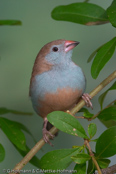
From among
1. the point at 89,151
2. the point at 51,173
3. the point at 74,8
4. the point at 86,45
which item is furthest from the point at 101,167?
the point at 86,45

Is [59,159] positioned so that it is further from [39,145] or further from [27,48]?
[27,48]

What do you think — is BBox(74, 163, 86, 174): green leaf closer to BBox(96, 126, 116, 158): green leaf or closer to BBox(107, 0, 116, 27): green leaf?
BBox(96, 126, 116, 158): green leaf

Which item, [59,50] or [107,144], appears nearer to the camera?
[107,144]

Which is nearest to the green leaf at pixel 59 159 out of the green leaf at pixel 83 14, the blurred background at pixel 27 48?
the green leaf at pixel 83 14

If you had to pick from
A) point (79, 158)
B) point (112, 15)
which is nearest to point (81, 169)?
point (79, 158)

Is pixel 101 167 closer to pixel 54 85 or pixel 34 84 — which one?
pixel 54 85

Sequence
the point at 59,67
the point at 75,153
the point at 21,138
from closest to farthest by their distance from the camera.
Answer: the point at 75,153
the point at 21,138
the point at 59,67

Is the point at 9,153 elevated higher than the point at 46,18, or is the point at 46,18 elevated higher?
the point at 46,18
